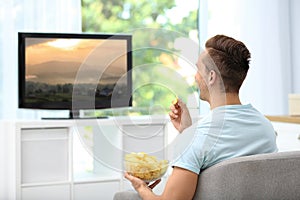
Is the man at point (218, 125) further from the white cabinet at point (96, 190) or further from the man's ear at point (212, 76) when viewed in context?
the white cabinet at point (96, 190)

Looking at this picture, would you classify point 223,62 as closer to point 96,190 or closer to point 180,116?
point 180,116

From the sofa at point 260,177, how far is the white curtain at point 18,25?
9.66 feet

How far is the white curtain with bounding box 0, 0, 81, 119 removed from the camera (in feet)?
13.7

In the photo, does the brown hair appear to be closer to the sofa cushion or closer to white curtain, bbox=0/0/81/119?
the sofa cushion

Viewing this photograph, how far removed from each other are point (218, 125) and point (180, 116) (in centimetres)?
21

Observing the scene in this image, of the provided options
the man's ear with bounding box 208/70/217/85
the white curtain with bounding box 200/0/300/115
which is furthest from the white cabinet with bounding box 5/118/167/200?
the man's ear with bounding box 208/70/217/85

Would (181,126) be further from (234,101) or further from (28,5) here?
(28,5)

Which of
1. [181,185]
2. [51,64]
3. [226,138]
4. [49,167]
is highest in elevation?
[51,64]

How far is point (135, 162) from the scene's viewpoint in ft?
5.18

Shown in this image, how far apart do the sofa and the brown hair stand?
325 millimetres

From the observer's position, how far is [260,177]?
145 centimetres

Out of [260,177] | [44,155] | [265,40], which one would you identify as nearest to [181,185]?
[260,177]

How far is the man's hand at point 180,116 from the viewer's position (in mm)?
1712

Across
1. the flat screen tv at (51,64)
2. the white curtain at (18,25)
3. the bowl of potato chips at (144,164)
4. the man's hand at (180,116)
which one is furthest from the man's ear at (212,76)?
the white curtain at (18,25)
